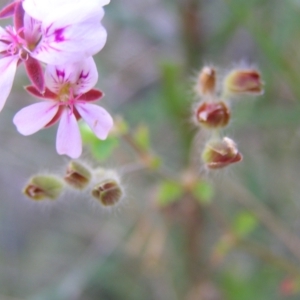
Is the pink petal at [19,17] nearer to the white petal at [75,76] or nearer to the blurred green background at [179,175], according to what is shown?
the white petal at [75,76]

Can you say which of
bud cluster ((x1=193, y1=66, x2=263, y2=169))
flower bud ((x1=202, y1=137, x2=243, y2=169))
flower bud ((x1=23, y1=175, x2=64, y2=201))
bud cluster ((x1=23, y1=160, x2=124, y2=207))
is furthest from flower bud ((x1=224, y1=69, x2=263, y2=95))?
flower bud ((x1=23, y1=175, x2=64, y2=201))

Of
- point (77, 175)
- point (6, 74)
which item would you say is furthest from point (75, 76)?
point (77, 175)

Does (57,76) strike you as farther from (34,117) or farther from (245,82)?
(245,82)

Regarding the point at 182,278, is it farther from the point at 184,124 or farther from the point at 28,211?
the point at 28,211

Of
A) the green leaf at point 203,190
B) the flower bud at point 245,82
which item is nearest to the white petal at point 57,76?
the flower bud at point 245,82

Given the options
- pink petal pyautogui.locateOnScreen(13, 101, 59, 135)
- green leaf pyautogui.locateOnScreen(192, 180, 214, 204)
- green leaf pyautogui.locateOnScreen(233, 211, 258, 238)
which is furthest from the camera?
green leaf pyautogui.locateOnScreen(233, 211, 258, 238)

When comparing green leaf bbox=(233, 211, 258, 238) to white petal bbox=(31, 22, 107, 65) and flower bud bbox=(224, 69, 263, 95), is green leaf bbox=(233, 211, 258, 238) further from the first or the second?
white petal bbox=(31, 22, 107, 65)
